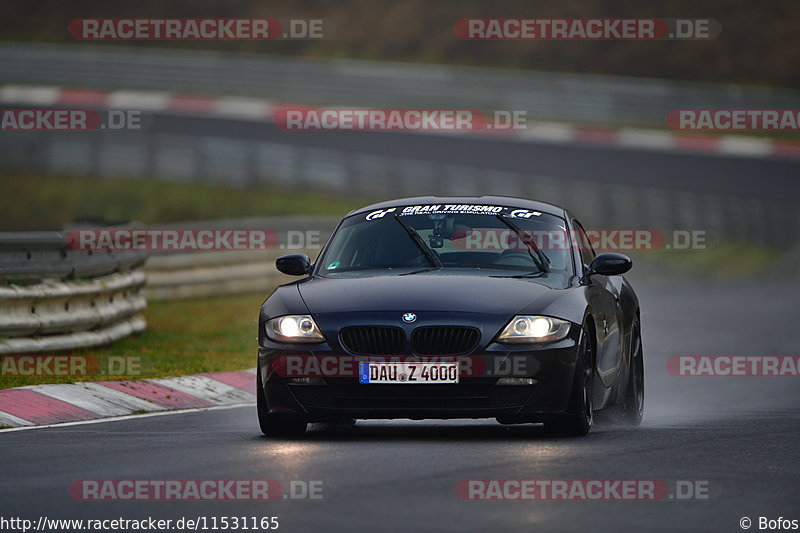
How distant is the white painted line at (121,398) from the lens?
1195 cm

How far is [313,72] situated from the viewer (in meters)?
53.2

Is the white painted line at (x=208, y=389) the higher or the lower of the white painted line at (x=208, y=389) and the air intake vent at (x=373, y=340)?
the lower

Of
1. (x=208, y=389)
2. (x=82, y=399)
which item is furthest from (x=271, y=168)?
(x=82, y=399)

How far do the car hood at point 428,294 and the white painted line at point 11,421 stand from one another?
2.08 m

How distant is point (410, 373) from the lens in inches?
370

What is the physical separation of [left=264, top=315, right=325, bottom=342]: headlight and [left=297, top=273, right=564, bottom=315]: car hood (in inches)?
3.3

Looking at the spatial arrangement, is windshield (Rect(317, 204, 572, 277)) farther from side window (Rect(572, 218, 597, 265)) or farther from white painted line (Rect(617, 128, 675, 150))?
white painted line (Rect(617, 128, 675, 150))

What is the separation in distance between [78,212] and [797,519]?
29.7m

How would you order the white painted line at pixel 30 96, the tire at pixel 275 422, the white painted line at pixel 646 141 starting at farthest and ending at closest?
the white painted line at pixel 30 96 < the white painted line at pixel 646 141 < the tire at pixel 275 422

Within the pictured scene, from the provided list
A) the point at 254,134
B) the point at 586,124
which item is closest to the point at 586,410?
the point at 254,134

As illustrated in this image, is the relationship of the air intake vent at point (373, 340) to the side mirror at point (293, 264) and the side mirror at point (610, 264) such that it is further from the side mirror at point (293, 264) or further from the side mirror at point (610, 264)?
the side mirror at point (610, 264)

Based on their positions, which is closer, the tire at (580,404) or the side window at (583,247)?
the tire at (580,404)

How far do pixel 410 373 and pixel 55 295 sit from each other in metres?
5.55

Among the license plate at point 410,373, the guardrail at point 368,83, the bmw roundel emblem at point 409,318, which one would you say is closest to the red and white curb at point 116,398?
the license plate at point 410,373
